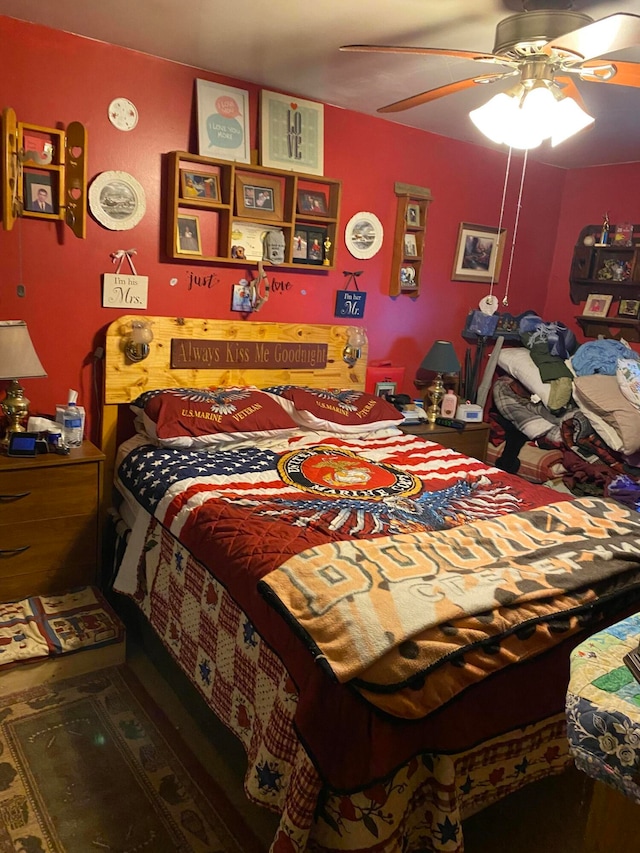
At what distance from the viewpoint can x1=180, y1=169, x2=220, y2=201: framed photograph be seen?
2990 mm

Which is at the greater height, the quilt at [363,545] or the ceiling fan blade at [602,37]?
the ceiling fan blade at [602,37]

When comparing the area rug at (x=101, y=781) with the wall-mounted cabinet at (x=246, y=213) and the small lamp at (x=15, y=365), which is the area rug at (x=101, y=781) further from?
the wall-mounted cabinet at (x=246, y=213)

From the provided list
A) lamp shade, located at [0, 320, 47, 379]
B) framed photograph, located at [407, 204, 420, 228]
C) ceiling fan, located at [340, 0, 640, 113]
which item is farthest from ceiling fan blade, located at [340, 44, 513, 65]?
framed photograph, located at [407, 204, 420, 228]

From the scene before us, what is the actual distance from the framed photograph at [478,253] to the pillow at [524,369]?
0.52 metres

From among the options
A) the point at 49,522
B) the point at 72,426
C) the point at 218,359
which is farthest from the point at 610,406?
the point at 49,522

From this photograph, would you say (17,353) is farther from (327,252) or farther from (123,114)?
(327,252)

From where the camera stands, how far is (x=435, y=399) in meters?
3.93

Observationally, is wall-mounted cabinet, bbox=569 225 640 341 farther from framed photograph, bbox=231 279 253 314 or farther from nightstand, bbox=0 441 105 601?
nightstand, bbox=0 441 105 601

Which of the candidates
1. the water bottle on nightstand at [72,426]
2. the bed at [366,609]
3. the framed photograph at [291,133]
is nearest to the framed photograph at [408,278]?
the framed photograph at [291,133]

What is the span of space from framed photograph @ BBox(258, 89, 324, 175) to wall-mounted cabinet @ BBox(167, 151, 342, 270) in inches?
2.7

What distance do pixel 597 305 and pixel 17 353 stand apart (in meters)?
3.60

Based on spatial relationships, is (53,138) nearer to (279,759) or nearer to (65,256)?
(65,256)

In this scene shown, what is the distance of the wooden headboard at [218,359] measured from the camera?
2994 millimetres

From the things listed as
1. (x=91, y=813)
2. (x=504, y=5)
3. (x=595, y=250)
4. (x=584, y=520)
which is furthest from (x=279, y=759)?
(x=595, y=250)
